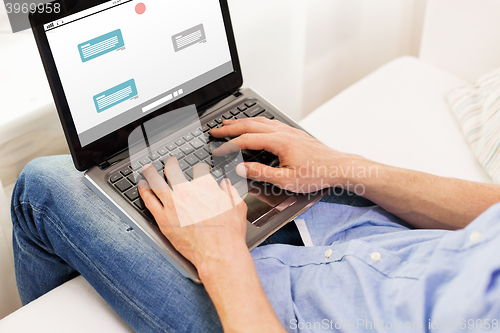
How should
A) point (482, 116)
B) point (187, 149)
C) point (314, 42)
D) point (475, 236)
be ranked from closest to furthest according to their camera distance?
point (475, 236)
point (187, 149)
point (482, 116)
point (314, 42)

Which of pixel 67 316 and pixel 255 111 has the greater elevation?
pixel 255 111

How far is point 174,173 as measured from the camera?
0.65m

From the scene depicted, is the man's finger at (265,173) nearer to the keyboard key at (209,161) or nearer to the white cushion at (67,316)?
the keyboard key at (209,161)

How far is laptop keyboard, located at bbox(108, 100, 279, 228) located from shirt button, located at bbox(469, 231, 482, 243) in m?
0.33

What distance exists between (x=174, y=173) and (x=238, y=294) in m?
0.23

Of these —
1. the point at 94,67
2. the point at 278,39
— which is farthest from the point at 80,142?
the point at 278,39

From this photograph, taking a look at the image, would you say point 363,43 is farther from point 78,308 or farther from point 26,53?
point 78,308

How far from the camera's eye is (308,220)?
0.70 metres

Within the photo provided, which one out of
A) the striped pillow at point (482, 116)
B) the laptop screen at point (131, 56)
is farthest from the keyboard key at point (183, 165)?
the striped pillow at point (482, 116)

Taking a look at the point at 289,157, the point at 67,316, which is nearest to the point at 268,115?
the point at 289,157

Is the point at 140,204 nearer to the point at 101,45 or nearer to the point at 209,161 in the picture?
the point at 209,161

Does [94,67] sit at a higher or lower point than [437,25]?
higher

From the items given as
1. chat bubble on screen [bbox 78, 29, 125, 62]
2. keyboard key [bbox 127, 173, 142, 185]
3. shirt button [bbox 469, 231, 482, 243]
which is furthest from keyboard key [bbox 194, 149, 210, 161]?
shirt button [bbox 469, 231, 482, 243]

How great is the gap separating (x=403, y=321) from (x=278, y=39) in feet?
2.75
